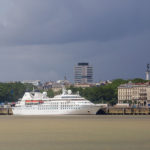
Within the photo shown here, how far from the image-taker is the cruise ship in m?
137

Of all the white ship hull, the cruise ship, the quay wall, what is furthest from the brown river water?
the quay wall

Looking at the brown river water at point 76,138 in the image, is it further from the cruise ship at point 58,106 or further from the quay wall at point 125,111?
the quay wall at point 125,111

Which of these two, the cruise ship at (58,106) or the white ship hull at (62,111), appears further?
the cruise ship at (58,106)

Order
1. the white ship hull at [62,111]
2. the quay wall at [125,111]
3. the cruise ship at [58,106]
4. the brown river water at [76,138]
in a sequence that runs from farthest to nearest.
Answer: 1. the quay wall at [125,111]
2. the cruise ship at [58,106]
3. the white ship hull at [62,111]
4. the brown river water at [76,138]

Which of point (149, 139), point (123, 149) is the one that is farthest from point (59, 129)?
point (123, 149)

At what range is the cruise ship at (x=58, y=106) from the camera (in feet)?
451

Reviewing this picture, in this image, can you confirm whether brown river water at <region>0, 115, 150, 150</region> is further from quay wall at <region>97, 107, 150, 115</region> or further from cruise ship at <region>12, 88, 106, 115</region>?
quay wall at <region>97, 107, 150, 115</region>

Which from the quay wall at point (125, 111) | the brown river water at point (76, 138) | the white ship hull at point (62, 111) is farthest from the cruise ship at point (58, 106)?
the brown river water at point (76, 138)

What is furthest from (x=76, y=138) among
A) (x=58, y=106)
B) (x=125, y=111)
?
(x=125, y=111)

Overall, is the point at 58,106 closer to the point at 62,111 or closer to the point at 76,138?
the point at 62,111

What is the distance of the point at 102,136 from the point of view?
68688mm

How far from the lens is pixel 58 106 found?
13950cm

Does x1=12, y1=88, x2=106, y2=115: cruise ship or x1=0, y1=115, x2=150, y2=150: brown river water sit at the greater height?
x1=12, y1=88, x2=106, y2=115: cruise ship

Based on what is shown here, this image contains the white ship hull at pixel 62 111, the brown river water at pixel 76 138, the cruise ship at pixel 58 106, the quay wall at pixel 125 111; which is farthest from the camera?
the quay wall at pixel 125 111
